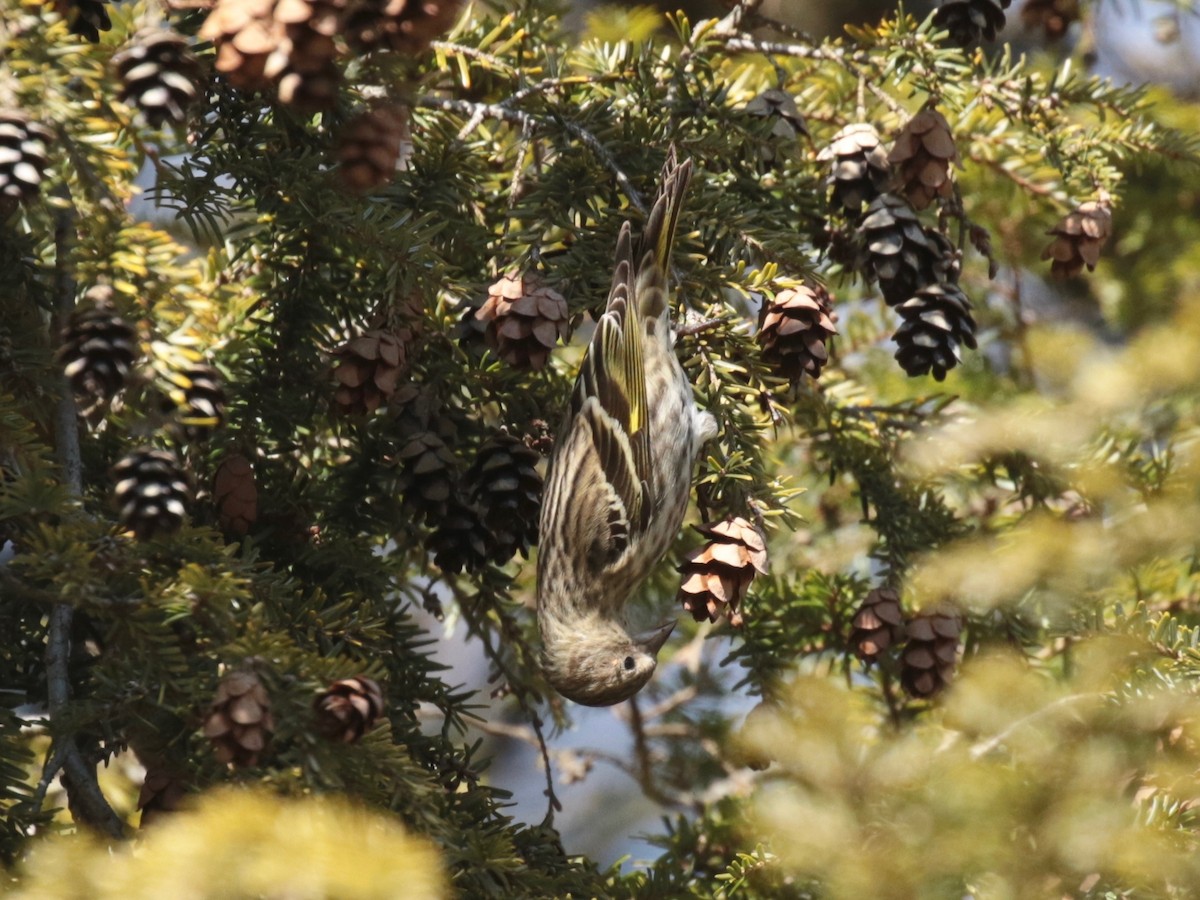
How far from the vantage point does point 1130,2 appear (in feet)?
6.86

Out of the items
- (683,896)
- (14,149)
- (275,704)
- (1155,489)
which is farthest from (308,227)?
(1155,489)

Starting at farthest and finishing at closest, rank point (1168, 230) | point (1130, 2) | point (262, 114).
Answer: point (1168, 230), point (1130, 2), point (262, 114)

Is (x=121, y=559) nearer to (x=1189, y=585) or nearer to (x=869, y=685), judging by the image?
(x=869, y=685)

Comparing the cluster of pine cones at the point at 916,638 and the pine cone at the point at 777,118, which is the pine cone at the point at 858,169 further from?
the cluster of pine cones at the point at 916,638

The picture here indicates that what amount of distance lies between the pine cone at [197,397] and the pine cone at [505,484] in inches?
13.8

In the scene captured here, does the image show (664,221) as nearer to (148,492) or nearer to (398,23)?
(398,23)

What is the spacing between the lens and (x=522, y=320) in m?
1.35

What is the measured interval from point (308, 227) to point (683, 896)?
35.3 inches

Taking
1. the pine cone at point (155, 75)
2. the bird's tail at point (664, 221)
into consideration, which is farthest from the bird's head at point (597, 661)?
the pine cone at point (155, 75)

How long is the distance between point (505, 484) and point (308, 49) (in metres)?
0.57

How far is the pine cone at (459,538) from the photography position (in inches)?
56.6

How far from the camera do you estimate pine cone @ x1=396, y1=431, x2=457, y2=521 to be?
1.41 metres

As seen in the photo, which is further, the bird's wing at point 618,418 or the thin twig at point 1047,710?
the bird's wing at point 618,418

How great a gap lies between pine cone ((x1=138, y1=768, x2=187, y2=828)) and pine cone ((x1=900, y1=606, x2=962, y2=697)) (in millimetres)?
840
